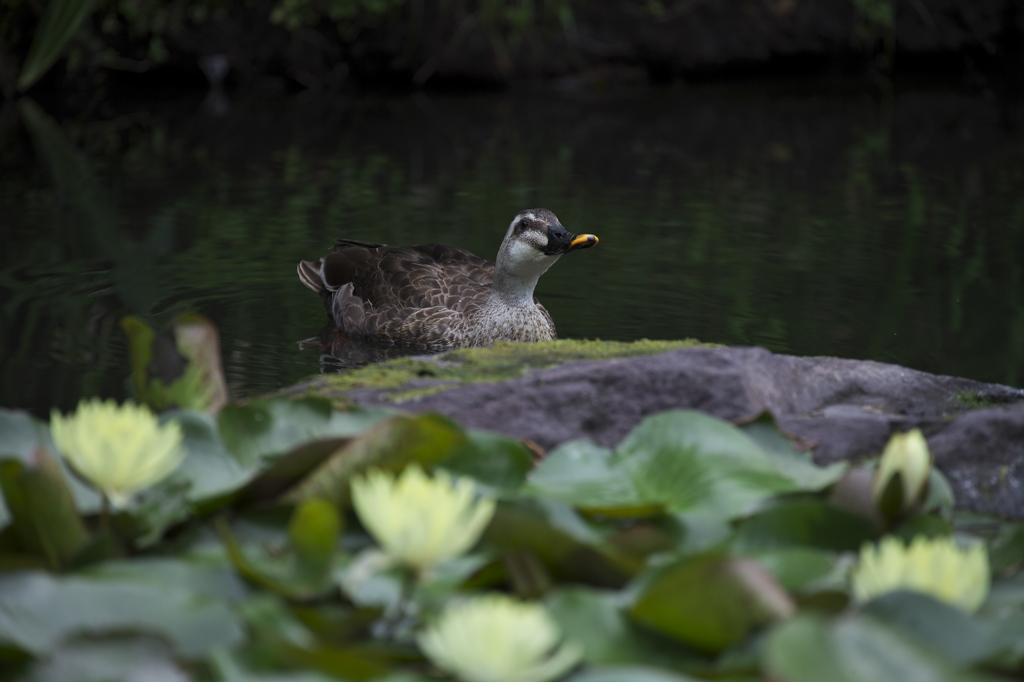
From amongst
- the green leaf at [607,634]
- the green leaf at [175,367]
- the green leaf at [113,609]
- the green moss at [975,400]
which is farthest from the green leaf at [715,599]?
the green moss at [975,400]

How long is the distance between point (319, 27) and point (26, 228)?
7992 millimetres

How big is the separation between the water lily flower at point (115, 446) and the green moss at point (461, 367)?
3.66ft

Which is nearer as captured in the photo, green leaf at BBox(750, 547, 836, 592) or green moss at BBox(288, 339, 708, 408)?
green leaf at BBox(750, 547, 836, 592)

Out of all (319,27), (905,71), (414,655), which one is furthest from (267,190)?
(905,71)

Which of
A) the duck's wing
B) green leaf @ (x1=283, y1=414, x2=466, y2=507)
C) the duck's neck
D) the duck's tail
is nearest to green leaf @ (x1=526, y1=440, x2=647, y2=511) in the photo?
green leaf @ (x1=283, y1=414, x2=466, y2=507)

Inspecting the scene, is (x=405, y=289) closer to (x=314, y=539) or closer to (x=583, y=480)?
(x=583, y=480)

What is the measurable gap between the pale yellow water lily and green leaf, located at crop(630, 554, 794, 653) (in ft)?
0.93

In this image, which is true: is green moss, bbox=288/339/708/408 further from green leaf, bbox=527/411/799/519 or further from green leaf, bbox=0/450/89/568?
green leaf, bbox=0/450/89/568

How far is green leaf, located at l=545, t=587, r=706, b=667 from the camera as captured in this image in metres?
1.16

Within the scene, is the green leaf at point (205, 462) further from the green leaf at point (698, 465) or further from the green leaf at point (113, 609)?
the green leaf at point (698, 465)

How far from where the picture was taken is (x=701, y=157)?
986cm

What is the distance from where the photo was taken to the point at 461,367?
2883 mm

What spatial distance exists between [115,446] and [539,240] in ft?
13.1

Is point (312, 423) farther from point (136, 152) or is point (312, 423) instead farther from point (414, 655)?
point (136, 152)
